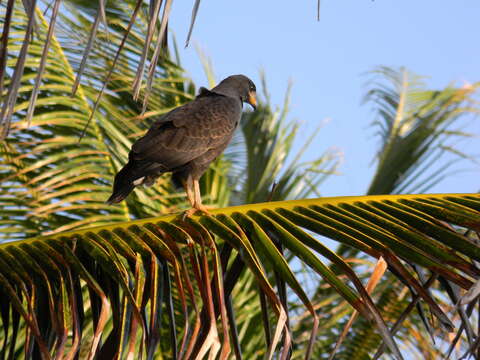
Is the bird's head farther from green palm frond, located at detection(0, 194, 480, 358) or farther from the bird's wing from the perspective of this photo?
green palm frond, located at detection(0, 194, 480, 358)

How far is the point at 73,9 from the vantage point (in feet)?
25.7

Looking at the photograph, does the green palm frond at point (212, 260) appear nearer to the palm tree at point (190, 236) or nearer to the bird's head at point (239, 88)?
the palm tree at point (190, 236)

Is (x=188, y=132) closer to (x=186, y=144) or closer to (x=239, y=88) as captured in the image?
(x=186, y=144)

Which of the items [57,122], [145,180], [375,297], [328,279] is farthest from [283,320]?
[375,297]

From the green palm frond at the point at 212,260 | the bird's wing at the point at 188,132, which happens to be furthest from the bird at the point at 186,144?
the green palm frond at the point at 212,260

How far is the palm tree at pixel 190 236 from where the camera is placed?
8.52 ft

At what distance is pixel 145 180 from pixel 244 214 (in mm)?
1456

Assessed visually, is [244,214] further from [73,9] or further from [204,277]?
[73,9]

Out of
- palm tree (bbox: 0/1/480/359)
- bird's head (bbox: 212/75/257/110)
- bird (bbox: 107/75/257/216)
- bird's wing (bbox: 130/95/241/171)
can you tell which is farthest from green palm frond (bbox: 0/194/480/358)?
bird's head (bbox: 212/75/257/110)

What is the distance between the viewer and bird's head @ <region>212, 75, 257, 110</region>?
18.4 ft

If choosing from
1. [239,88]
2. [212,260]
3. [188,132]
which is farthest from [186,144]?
[212,260]

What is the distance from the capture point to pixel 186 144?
4.66 m

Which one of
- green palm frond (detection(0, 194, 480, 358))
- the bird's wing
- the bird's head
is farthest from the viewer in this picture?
the bird's head

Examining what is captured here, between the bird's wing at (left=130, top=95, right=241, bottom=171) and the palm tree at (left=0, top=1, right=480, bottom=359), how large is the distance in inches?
15.5
